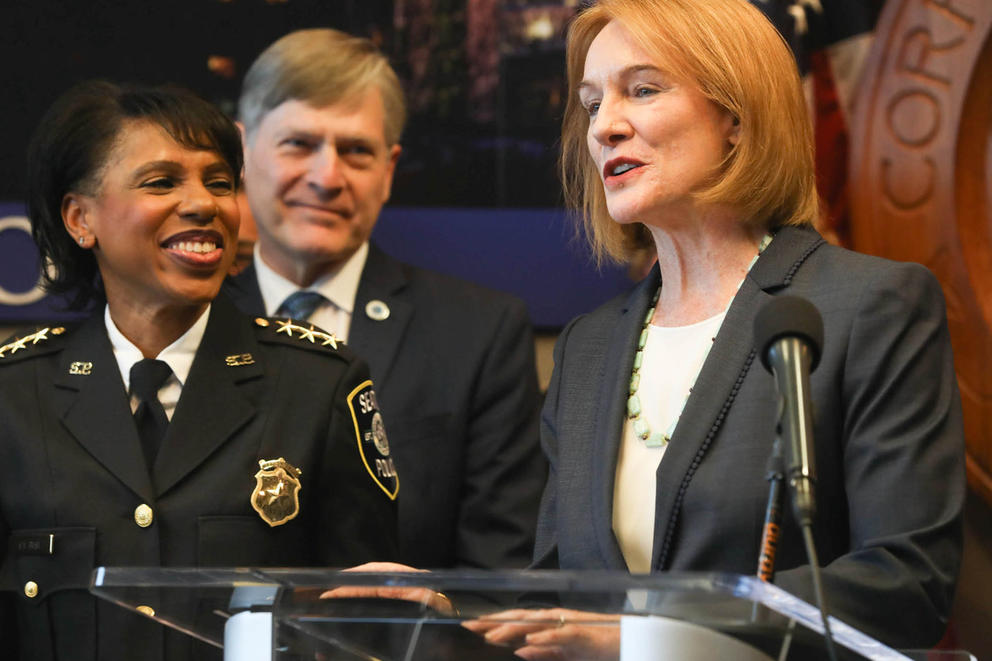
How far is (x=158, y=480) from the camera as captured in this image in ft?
7.73

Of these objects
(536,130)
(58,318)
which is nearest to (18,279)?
(58,318)

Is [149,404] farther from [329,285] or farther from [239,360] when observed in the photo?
[329,285]

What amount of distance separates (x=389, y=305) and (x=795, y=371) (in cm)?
206

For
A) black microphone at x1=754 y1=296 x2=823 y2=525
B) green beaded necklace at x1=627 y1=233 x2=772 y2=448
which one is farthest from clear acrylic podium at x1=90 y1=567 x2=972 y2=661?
green beaded necklace at x1=627 y1=233 x2=772 y2=448

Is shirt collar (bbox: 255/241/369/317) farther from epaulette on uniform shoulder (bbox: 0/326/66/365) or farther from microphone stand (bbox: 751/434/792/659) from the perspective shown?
microphone stand (bbox: 751/434/792/659)

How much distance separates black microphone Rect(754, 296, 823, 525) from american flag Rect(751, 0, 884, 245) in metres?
2.21

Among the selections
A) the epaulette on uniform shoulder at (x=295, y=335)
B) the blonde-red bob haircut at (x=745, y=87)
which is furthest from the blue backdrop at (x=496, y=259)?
the blonde-red bob haircut at (x=745, y=87)

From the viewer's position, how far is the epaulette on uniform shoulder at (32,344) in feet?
8.27

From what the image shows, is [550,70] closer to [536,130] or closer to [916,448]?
[536,130]

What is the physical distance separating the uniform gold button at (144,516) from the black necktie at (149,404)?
0.10 meters

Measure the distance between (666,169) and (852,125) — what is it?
1.64 metres

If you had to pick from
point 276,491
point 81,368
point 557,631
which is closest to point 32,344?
point 81,368

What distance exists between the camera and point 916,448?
1874 mm

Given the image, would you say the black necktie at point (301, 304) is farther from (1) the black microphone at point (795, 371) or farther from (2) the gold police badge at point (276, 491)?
(1) the black microphone at point (795, 371)
